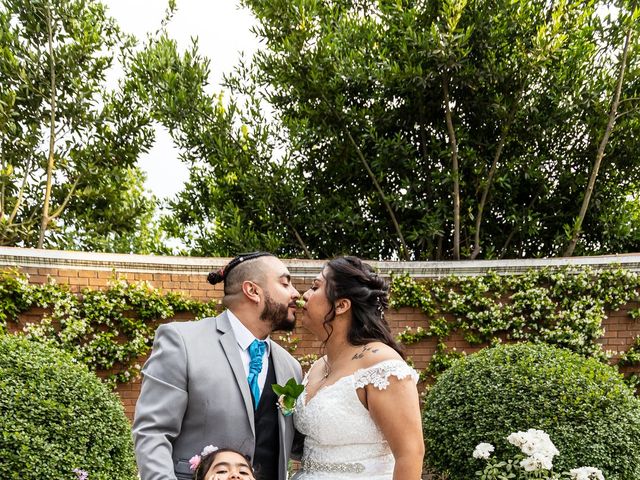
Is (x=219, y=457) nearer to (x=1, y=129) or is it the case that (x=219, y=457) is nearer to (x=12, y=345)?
(x=12, y=345)

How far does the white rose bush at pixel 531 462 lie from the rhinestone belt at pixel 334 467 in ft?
8.05

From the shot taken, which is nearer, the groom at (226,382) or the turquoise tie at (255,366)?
the groom at (226,382)

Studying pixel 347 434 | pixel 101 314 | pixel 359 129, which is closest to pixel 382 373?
pixel 347 434

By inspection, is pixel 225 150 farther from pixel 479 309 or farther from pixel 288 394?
pixel 288 394

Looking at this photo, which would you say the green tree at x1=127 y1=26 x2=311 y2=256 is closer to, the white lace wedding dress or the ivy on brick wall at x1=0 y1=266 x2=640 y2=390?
the ivy on brick wall at x1=0 y1=266 x2=640 y2=390

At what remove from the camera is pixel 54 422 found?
5.77 meters

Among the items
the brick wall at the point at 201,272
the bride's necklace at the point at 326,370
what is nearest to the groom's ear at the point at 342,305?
the bride's necklace at the point at 326,370

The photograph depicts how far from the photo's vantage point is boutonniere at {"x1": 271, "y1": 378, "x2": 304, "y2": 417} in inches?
128

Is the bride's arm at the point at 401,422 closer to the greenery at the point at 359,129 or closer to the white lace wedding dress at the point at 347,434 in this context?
the white lace wedding dress at the point at 347,434

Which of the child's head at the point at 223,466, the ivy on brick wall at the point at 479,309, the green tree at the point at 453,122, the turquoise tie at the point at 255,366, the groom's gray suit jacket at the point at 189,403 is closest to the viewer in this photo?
the child's head at the point at 223,466

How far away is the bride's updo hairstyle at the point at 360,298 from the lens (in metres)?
3.42

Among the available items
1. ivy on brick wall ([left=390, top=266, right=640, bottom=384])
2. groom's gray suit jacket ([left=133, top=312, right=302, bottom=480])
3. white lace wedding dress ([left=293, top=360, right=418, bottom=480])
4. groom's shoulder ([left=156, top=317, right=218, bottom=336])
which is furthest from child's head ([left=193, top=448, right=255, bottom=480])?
ivy on brick wall ([left=390, top=266, right=640, bottom=384])

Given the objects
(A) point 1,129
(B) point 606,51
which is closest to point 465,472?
(B) point 606,51

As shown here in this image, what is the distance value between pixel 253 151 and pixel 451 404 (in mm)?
5641
